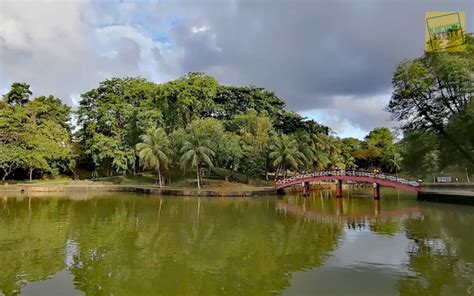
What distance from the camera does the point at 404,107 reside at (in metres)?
29.7

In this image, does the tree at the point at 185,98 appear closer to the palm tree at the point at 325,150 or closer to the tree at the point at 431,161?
the palm tree at the point at 325,150

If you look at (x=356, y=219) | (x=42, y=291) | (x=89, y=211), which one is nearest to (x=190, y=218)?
(x=89, y=211)

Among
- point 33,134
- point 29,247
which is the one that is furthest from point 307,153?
point 29,247

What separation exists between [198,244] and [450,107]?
21999mm

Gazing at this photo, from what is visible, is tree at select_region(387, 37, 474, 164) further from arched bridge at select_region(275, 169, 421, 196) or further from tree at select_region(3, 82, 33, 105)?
tree at select_region(3, 82, 33, 105)

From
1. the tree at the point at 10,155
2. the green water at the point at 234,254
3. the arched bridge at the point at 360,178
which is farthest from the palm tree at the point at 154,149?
the green water at the point at 234,254

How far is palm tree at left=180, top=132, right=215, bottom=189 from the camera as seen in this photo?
3447 cm

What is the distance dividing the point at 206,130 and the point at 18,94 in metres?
24.1

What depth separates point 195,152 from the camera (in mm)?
34625

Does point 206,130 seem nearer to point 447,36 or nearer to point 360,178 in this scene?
point 360,178

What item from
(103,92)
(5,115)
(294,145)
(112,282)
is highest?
(103,92)

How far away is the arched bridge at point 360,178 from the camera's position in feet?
93.3

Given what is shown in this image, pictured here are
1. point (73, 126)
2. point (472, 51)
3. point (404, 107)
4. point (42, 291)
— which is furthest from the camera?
point (73, 126)

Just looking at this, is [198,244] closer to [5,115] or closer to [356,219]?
[356,219]
